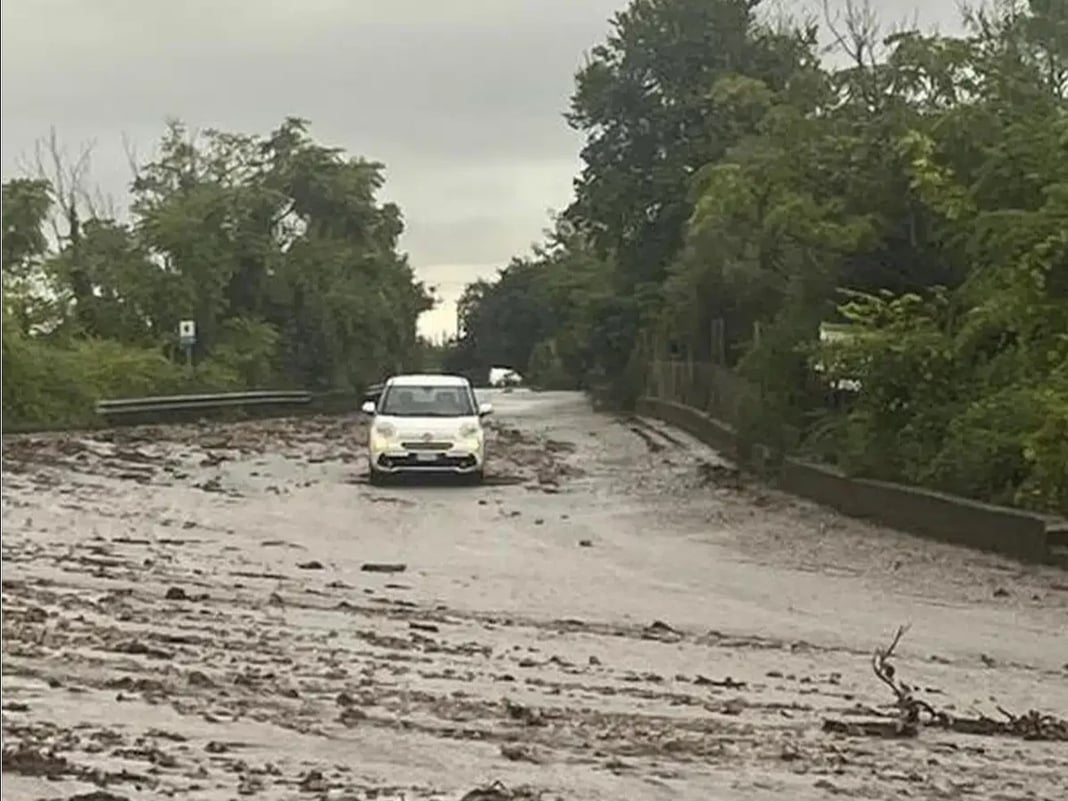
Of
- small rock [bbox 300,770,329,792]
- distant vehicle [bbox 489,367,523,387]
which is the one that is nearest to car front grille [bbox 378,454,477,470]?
distant vehicle [bbox 489,367,523,387]

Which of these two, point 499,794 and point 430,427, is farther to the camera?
point 430,427

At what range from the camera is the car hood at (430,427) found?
16.1 m

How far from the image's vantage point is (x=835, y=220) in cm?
1286

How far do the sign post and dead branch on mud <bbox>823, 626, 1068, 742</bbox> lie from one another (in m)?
Answer: 2.64

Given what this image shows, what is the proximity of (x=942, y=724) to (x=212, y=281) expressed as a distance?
3.09 m

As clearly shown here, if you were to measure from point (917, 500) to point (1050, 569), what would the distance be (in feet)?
5.80

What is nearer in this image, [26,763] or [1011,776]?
[26,763]

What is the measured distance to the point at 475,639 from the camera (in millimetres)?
7977

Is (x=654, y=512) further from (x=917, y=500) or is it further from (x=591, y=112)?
(x=591, y=112)

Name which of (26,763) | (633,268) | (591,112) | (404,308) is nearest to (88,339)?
(26,763)

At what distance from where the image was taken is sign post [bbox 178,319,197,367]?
146 inches

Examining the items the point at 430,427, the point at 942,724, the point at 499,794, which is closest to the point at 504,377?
the point at 499,794

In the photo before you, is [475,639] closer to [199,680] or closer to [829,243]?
[199,680]

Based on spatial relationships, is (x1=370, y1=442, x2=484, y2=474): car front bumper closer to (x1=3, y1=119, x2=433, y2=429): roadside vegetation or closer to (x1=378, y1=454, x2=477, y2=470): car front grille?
(x1=378, y1=454, x2=477, y2=470): car front grille
